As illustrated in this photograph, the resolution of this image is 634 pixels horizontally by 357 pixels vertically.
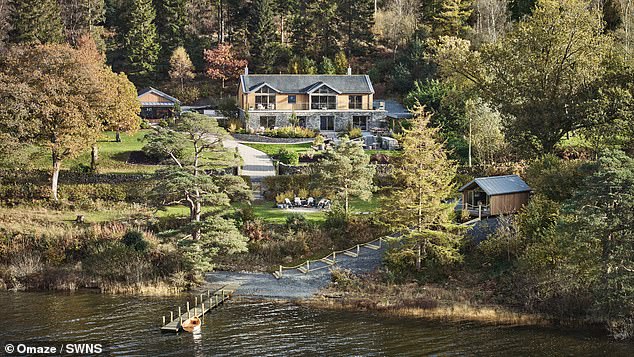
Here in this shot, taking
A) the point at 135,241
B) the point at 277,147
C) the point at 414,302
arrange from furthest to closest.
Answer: the point at 277,147 < the point at 135,241 < the point at 414,302

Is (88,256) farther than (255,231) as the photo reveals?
No

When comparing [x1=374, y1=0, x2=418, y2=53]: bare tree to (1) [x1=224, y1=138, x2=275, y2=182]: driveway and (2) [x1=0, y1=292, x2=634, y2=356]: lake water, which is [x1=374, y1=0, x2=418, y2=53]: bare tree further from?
(2) [x1=0, y1=292, x2=634, y2=356]: lake water

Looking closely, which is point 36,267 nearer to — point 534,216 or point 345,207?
point 345,207

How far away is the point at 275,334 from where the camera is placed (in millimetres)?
26844

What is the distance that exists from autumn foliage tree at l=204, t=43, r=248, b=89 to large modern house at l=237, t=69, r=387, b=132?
31.1ft

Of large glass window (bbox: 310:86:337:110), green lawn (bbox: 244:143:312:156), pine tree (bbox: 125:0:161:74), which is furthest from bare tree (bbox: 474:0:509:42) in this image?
pine tree (bbox: 125:0:161:74)

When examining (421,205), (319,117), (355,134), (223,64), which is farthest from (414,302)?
(223,64)

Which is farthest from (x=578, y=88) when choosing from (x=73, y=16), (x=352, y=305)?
(x=73, y=16)

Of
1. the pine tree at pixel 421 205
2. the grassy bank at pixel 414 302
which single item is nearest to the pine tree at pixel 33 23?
the pine tree at pixel 421 205

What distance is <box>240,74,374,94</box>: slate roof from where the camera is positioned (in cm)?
6181

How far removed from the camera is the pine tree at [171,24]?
7588cm

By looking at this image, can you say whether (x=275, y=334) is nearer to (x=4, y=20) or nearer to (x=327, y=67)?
(x=327, y=67)

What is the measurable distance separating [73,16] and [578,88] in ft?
188

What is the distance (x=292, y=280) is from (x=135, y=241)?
26.1ft
